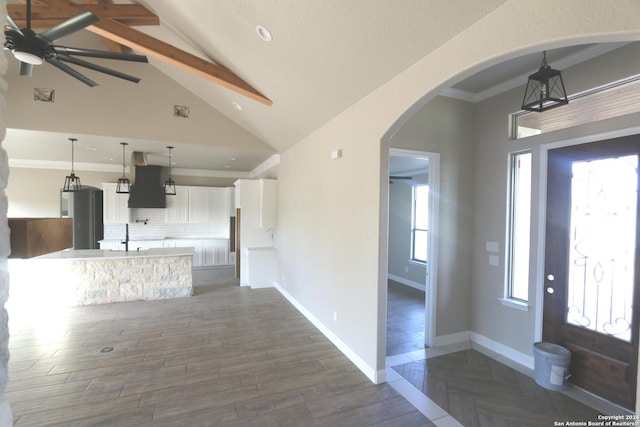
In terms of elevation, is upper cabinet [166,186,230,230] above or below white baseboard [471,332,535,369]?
above

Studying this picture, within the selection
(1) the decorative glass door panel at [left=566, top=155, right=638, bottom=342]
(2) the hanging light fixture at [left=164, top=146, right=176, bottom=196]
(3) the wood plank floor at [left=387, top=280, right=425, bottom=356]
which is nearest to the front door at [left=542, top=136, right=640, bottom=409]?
(1) the decorative glass door panel at [left=566, top=155, right=638, bottom=342]

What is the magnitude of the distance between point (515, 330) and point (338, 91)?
3255mm

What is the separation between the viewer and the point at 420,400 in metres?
2.53

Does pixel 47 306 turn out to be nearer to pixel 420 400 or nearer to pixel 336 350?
pixel 336 350

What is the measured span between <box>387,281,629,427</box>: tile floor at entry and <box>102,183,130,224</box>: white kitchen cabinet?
7.48m

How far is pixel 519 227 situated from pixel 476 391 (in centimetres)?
180

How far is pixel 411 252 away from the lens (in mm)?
6523

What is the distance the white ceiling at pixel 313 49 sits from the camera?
1.94m

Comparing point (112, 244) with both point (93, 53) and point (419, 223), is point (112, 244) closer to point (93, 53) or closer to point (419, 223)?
point (93, 53)

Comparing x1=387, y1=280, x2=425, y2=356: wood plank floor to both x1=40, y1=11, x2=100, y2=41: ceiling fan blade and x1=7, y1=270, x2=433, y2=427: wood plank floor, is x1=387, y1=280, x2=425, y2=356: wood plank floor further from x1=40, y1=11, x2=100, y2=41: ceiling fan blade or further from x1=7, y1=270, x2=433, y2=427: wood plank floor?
x1=40, y1=11, x2=100, y2=41: ceiling fan blade

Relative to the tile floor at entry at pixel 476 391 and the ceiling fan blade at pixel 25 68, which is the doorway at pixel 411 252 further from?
the ceiling fan blade at pixel 25 68

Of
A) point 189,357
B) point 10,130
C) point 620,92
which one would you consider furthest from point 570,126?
point 10,130

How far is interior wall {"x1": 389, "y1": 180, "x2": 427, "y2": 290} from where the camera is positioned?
21.6ft

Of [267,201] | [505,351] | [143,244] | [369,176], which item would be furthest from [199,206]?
[505,351]
